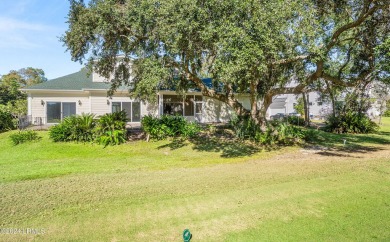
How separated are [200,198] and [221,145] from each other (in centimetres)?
846

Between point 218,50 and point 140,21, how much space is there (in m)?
3.70

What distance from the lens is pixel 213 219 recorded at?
15.4ft

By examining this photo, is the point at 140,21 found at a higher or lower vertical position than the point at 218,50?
higher

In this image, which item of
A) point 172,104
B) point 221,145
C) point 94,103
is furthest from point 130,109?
point 221,145

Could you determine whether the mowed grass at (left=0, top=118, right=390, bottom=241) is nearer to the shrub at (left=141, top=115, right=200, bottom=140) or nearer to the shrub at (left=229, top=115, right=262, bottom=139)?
the shrub at (left=229, top=115, right=262, bottom=139)

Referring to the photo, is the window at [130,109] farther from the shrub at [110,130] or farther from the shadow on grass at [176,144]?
the shadow on grass at [176,144]

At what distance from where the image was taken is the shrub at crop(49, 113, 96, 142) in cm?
1435

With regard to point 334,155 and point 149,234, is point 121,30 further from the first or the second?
point 334,155

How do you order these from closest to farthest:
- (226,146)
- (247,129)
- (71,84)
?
(226,146)
(247,129)
(71,84)

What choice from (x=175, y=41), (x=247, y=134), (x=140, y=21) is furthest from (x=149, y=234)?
(x=247, y=134)

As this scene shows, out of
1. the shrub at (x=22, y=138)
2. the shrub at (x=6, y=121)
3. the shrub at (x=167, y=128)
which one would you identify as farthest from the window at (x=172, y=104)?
the shrub at (x=6, y=121)

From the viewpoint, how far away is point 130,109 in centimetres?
2242

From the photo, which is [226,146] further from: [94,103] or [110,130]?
[94,103]

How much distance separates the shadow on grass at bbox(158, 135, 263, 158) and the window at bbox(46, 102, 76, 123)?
11.6 metres
